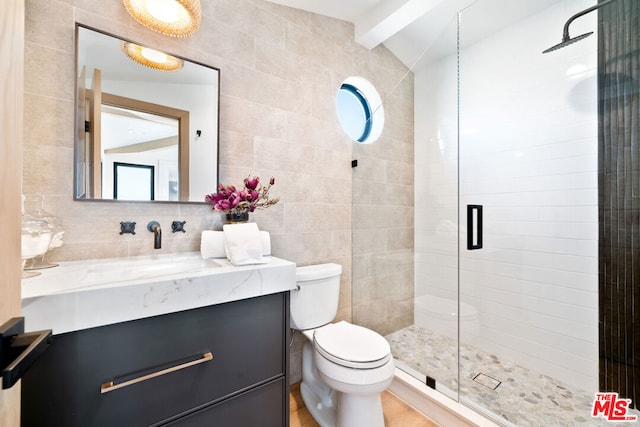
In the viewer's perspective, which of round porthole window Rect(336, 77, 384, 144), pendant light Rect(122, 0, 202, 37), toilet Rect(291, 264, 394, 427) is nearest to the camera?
pendant light Rect(122, 0, 202, 37)

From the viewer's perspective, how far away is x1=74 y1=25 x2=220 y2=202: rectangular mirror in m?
1.18

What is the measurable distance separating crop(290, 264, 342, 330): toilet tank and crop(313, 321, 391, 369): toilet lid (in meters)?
0.08

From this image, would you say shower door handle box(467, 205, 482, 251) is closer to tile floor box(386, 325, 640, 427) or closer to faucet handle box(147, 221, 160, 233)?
tile floor box(386, 325, 640, 427)

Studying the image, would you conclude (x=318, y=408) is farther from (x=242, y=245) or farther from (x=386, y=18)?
(x=386, y=18)

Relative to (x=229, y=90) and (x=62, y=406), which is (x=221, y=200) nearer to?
(x=229, y=90)

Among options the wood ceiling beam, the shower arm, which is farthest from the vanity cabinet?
the shower arm

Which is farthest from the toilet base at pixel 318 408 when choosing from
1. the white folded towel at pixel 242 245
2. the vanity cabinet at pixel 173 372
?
the white folded towel at pixel 242 245

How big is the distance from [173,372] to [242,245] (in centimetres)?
50

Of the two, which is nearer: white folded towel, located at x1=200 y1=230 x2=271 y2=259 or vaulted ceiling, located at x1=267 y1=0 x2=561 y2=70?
white folded towel, located at x1=200 y1=230 x2=271 y2=259

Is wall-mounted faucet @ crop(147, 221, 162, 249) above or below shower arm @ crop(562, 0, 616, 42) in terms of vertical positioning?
below

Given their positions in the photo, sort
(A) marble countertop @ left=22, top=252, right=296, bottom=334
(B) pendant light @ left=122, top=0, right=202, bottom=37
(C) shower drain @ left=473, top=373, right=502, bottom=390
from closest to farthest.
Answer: (A) marble countertop @ left=22, top=252, right=296, bottom=334 → (B) pendant light @ left=122, top=0, right=202, bottom=37 → (C) shower drain @ left=473, top=373, right=502, bottom=390

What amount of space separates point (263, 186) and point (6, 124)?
1243 mm

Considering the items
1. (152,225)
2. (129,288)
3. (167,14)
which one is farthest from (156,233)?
(167,14)

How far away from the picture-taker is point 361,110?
246 cm
